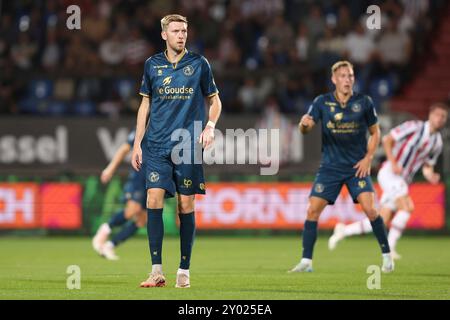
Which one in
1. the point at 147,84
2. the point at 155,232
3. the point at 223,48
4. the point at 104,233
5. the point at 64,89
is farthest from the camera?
the point at 223,48

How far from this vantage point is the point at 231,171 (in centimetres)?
1920

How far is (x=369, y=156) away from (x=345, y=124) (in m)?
0.44

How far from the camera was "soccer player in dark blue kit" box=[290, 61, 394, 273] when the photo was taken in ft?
38.1

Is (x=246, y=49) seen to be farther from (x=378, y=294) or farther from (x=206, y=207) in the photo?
(x=378, y=294)

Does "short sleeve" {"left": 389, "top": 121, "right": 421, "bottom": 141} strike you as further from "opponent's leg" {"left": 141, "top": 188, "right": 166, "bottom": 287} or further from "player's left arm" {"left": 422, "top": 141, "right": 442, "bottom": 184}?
"opponent's leg" {"left": 141, "top": 188, "right": 166, "bottom": 287}

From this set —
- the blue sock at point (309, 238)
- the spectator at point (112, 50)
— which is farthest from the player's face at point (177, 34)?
the spectator at point (112, 50)

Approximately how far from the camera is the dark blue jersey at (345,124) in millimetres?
11656

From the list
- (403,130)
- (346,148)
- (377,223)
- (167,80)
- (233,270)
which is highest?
(167,80)

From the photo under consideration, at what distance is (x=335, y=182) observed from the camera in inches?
463

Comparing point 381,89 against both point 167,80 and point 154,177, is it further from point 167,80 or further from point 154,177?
point 154,177

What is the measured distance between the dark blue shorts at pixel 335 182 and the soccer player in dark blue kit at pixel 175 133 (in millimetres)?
2686

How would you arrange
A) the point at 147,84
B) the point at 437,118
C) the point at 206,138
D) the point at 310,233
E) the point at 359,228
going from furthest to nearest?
the point at 359,228 → the point at 437,118 → the point at 310,233 → the point at 147,84 → the point at 206,138

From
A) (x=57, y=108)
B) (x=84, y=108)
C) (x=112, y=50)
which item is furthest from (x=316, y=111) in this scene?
(x=112, y=50)
